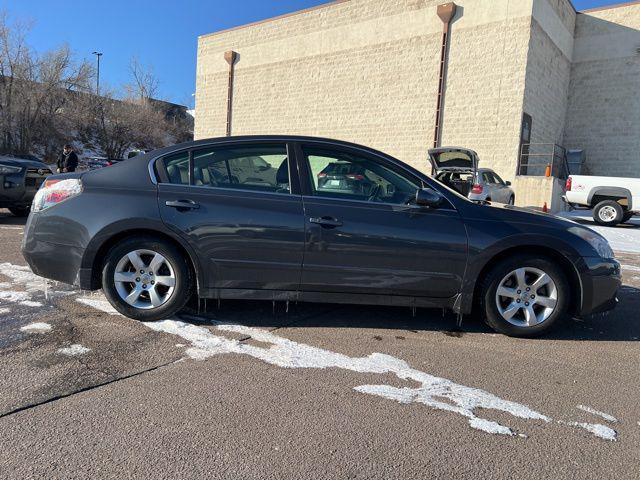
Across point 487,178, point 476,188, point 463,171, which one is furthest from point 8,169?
point 487,178

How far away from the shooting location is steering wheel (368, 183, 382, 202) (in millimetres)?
4145

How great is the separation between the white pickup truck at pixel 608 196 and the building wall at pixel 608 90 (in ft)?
27.2

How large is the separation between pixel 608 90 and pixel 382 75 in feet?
31.7

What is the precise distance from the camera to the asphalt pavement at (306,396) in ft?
7.86

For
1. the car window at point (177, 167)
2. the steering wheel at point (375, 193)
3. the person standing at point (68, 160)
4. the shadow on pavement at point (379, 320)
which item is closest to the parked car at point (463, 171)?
the shadow on pavement at point (379, 320)

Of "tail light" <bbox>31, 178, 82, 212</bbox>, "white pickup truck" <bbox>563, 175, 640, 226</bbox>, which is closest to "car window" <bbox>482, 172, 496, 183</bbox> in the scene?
"white pickup truck" <bbox>563, 175, 640, 226</bbox>

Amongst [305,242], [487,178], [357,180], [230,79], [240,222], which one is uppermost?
Answer: [230,79]

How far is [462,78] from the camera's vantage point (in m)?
19.0

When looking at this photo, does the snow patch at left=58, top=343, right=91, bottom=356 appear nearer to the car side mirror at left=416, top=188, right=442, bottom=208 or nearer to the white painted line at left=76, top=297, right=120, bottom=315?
the white painted line at left=76, top=297, right=120, bottom=315

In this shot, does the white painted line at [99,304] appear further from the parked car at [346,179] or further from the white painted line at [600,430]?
the white painted line at [600,430]

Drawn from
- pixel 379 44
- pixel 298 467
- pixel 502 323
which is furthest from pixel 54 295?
pixel 379 44

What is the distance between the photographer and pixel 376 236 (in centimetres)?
403

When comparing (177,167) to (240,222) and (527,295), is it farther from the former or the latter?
(527,295)

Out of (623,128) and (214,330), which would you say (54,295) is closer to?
(214,330)
